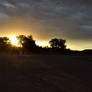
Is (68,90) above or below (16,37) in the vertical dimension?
below

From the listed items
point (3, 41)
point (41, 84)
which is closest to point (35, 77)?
point (41, 84)

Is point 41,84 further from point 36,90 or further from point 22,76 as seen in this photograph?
point 22,76

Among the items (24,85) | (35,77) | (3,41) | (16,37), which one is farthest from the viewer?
(16,37)

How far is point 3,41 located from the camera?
7262 cm

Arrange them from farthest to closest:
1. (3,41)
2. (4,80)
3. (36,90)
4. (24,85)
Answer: (3,41), (4,80), (24,85), (36,90)

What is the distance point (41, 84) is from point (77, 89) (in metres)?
1.69

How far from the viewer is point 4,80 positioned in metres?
10.8

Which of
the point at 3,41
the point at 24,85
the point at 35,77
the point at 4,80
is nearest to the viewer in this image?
the point at 24,85

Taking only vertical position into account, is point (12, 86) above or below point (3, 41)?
below

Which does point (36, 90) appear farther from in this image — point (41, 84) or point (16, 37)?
point (16, 37)

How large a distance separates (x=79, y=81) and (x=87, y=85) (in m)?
0.90

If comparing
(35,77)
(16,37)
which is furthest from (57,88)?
(16,37)

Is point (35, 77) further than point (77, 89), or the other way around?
point (35, 77)

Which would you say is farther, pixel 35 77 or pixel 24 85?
pixel 35 77
